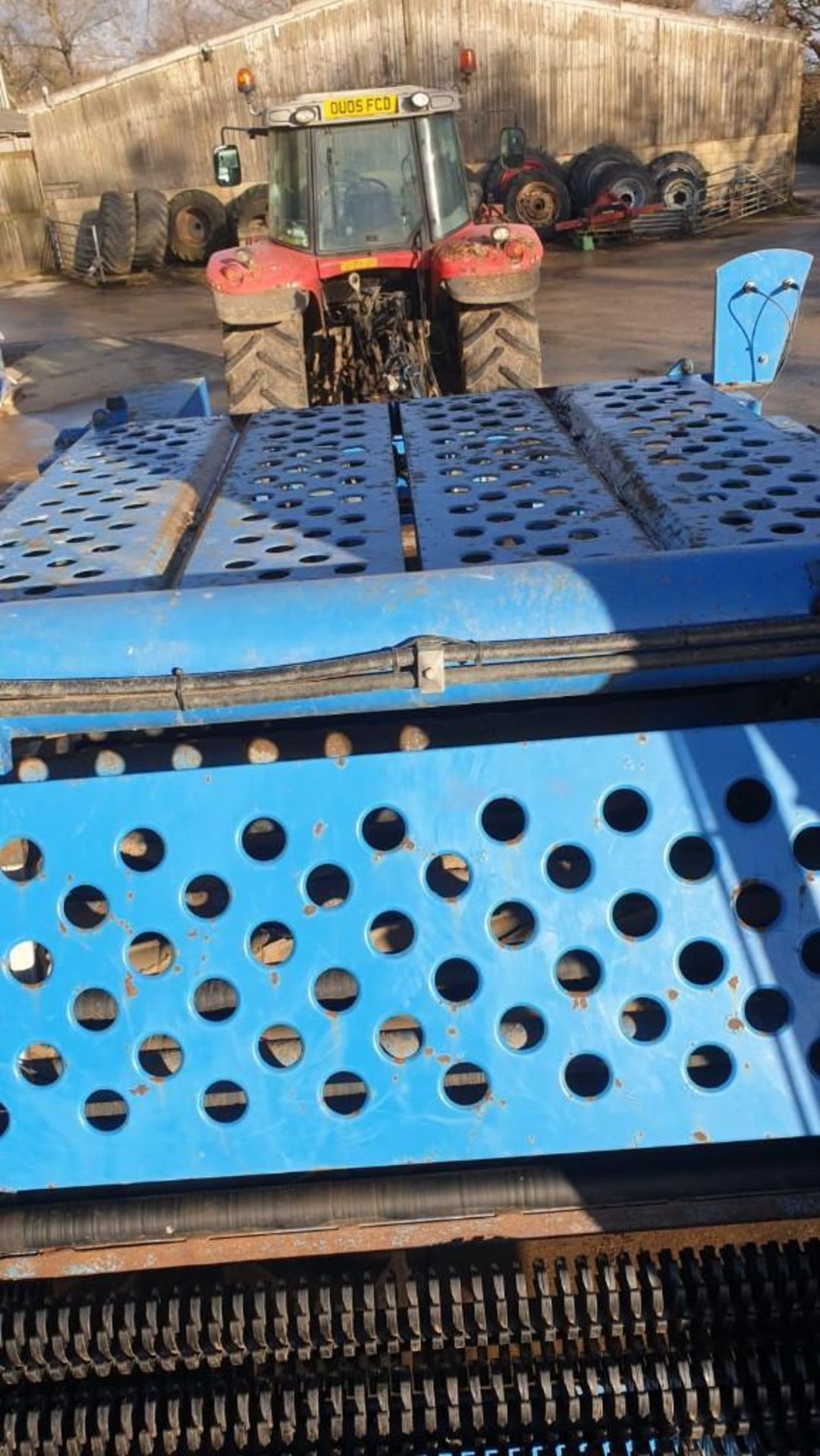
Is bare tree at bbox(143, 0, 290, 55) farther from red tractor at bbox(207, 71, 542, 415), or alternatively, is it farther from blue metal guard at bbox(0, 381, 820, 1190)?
blue metal guard at bbox(0, 381, 820, 1190)

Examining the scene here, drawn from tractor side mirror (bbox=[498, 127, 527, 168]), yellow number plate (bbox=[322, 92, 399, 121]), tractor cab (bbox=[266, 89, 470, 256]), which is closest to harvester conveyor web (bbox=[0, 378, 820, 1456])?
tractor cab (bbox=[266, 89, 470, 256])

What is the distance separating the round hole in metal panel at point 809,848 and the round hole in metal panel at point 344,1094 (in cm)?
67

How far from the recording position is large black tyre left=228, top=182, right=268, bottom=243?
53.2ft

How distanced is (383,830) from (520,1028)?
337 millimetres

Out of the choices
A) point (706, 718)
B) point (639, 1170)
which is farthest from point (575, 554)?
point (639, 1170)

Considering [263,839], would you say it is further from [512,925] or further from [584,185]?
[584,185]

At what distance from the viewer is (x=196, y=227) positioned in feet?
55.7

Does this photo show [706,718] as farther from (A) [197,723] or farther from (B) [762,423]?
(B) [762,423]

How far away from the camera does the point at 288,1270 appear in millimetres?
1738

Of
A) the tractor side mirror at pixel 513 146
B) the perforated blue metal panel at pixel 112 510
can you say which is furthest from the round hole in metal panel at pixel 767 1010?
the tractor side mirror at pixel 513 146

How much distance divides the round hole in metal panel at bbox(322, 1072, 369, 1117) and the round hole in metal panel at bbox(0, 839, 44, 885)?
53 centimetres

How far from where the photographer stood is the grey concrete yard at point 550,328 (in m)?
9.16

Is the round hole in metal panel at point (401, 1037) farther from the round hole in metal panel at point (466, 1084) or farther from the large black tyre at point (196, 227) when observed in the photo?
the large black tyre at point (196, 227)

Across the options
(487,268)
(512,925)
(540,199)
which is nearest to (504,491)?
(512,925)
